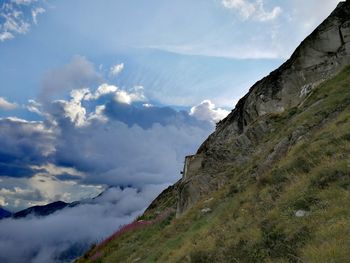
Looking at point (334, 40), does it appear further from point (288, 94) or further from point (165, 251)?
point (165, 251)

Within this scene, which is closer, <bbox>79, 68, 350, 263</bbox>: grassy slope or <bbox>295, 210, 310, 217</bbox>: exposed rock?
<bbox>79, 68, 350, 263</bbox>: grassy slope

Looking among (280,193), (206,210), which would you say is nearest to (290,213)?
(280,193)

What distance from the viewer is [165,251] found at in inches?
707

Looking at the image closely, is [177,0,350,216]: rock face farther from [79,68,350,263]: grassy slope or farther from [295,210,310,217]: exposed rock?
[295,210,310,217]: exposed rock

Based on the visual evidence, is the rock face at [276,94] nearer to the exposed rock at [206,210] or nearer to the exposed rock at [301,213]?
the exposed rock at [206,210]

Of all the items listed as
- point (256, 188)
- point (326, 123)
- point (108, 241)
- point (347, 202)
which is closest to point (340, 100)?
point (326, 123)

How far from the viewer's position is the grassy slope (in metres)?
10.3

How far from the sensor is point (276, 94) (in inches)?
1545

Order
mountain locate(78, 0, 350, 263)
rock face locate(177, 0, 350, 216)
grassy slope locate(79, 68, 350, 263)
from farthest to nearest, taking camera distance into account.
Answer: rock face locate(177, 0, 350, 216), mountain locate(78, 0, 350, 263), grassy slope locate(79, 68, 350, 263)

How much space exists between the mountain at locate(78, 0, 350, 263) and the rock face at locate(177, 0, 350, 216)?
104mm

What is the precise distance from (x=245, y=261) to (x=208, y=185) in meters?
15.3

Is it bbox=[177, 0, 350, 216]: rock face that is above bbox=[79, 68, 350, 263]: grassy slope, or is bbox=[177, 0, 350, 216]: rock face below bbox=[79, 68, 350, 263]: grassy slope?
above

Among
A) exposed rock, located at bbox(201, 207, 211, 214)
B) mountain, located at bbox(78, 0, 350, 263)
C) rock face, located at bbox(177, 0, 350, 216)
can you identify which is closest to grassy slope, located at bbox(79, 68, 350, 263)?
mountain, located at bbox(78, 0, 350, 263)

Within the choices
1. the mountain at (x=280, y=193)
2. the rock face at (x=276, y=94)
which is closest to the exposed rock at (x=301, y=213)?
the mountain at (x=280, y=193)
